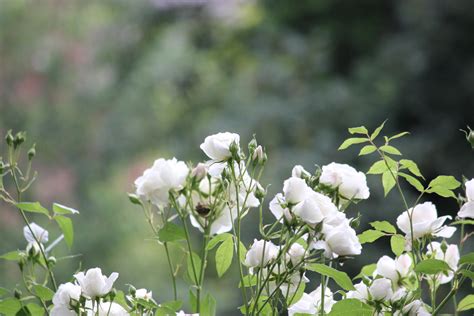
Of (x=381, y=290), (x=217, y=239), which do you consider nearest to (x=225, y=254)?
(x=217, y=239)

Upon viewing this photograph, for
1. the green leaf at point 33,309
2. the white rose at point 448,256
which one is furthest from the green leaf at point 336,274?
the green leaf at point 33,309

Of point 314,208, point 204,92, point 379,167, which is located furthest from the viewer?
point 204,92

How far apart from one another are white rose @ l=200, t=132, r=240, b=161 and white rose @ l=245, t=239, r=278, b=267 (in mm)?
67

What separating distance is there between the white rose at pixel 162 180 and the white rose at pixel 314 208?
0.28 ft

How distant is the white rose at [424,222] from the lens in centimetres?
64

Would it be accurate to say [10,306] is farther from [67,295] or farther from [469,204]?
[469,204]

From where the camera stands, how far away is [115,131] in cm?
481

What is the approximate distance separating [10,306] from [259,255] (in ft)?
0.65

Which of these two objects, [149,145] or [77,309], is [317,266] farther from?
[149,145]

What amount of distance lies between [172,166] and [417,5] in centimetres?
361

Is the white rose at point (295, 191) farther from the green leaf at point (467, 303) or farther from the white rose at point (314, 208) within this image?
the green leaf at point (467, 303)

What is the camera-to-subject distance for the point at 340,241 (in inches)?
22.7

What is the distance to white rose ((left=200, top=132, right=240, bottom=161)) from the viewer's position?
62 centimetres

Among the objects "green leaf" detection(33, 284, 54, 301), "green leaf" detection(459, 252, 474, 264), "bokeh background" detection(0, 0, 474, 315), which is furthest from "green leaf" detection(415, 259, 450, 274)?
"bokeh background" detection(0, 0, 474, 315)
